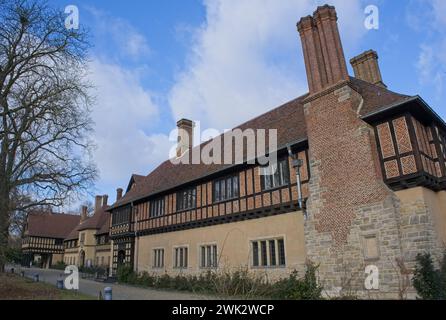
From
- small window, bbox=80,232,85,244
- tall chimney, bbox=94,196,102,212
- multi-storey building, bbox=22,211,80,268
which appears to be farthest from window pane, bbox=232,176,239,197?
multi-storey building, bbox=22,211,80,268

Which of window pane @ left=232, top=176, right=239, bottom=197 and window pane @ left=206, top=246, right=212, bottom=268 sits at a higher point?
window pane @ left=232, top=176, right=239, bottom=197

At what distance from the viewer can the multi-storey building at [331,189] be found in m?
11.3

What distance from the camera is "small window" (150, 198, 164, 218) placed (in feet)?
74.5

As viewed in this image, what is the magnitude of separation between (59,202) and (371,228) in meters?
13.6

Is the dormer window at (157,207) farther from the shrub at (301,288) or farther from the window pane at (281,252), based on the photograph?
the shrub at (301,288)

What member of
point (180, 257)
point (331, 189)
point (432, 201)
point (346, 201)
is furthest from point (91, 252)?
point (432, 201)

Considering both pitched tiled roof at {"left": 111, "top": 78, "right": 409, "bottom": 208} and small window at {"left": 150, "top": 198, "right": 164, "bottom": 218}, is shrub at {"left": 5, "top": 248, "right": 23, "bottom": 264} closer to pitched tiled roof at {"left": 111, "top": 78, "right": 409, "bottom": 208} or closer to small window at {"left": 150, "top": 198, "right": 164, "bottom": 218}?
pitched tiled roof at {"left": 111, "top": 78, "right": 409, "bottom": 208}

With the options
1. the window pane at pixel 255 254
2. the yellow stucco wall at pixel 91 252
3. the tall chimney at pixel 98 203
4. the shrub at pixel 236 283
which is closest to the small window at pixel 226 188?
the window pane at pixel 255 254

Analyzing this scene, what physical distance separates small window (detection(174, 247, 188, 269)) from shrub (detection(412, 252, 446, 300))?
1266 centimetres

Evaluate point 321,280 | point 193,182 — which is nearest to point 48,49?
point 193,182

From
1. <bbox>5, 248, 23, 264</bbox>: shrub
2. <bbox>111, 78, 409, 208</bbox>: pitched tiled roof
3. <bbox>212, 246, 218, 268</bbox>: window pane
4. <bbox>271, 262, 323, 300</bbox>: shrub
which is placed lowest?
<bbox>271, 262, 323, 300</bbox>: shrub

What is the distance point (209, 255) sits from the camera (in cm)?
1825

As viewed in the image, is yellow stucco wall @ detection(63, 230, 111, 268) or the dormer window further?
yellow stucco wall @ detection(63, 230, 111, 268)

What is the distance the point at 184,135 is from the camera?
28.2 m
